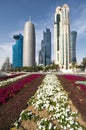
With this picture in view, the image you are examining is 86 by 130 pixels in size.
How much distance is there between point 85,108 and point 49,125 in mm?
3851

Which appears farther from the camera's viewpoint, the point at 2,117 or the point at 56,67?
the point at 56,67

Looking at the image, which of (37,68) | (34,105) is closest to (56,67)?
(37,68)

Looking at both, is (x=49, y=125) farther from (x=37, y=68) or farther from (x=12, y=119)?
(x=37, y=68)

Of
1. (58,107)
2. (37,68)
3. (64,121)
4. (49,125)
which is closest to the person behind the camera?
(49,125)

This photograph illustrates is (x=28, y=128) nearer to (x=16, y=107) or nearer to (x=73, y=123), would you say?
(x=73, y=123)

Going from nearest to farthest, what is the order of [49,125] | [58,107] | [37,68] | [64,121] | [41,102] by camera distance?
1. [49,125]
2. [64,121]
3. [58,107]
4. [41,102]
5. [37,68]

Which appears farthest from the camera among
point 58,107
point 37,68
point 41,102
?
point 37,68

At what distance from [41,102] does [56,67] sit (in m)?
183

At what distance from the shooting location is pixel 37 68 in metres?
192

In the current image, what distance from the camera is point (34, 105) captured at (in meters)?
13.1

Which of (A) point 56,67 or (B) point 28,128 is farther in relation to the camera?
(A) point 56,67

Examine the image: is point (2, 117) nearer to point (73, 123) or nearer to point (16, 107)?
point (16, 107)

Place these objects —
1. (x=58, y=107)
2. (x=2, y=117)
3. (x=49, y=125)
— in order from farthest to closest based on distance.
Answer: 1. (x=58, y=107)
2. (x=2, y=117)
3. (x=49, y=125)

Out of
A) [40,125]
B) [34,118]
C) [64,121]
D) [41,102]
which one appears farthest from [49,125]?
[41,102]
